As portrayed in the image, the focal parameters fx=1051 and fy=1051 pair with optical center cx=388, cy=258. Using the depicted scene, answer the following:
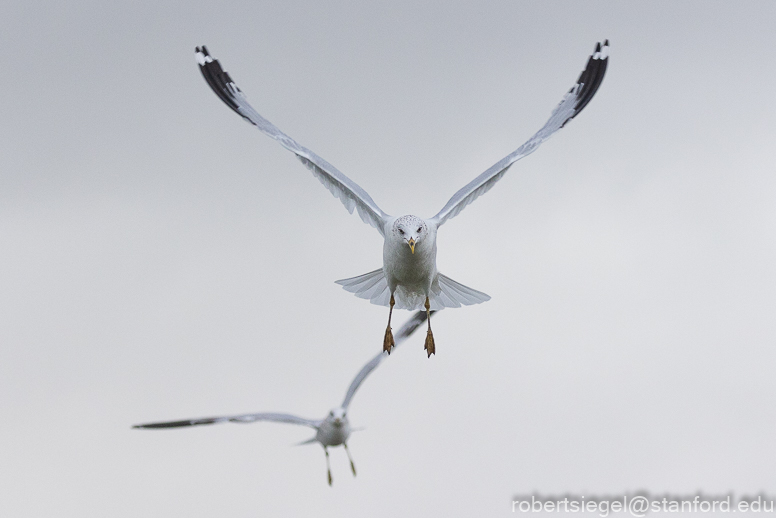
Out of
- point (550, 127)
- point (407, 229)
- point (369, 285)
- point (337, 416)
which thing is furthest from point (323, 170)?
→ point (337, 416)

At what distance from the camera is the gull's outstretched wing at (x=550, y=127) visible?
40.3ft

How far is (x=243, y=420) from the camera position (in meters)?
18.0

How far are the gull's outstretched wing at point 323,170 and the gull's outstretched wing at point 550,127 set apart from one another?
83 centimetres

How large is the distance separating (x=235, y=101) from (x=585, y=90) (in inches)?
190

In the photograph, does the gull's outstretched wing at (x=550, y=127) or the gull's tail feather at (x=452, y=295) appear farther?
the gull's tail feather at (x=452, y=295)

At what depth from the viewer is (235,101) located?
1436 cm

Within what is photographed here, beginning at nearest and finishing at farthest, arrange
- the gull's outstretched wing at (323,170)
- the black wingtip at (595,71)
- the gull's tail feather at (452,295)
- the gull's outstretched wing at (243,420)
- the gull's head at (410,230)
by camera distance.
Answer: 1. the gull's head at (410,230)
2. the gull's outstretched wing at (323,170)
3. the gull's tail feather at (452,295)
4. the black wingtip at (595,71)
5. the gull's outstretched wing at (243,420)

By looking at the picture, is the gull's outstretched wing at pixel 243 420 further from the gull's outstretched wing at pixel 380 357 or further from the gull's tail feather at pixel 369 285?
the gull's tail feather at pixel 369 285

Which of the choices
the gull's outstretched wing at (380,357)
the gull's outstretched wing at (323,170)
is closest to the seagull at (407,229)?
the gull's outstretched wing at (323,170)

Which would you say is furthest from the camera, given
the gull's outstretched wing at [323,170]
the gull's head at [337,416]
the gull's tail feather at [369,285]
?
the gull's head at [337,416]

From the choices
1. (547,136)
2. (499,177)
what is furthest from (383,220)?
(547,136)

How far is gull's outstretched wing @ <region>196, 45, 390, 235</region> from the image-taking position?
12.2m

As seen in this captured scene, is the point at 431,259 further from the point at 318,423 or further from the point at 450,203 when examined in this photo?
the point at 318,423

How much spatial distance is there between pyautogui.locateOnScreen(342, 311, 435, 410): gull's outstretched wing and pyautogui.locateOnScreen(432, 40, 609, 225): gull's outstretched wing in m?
3.99
